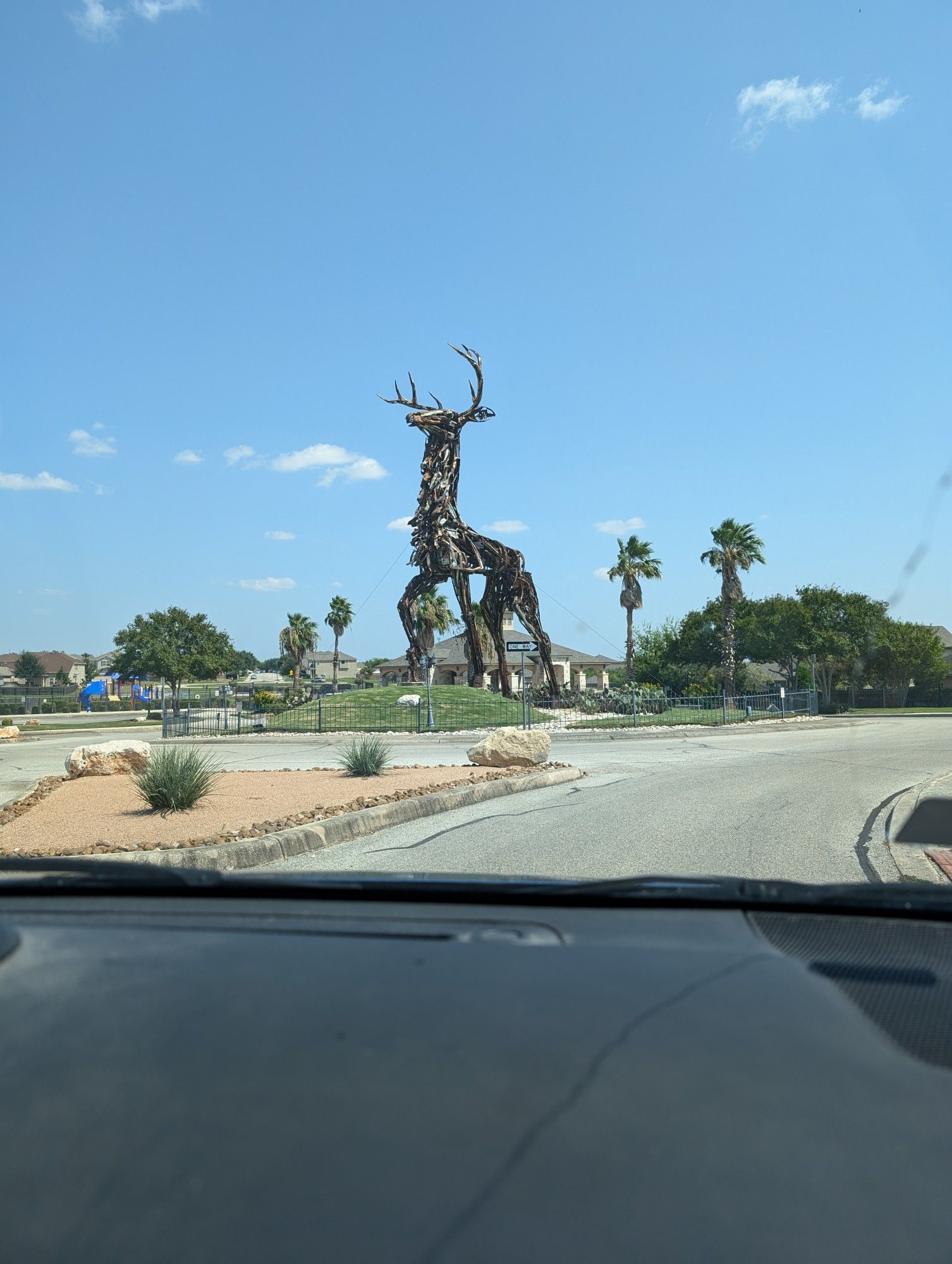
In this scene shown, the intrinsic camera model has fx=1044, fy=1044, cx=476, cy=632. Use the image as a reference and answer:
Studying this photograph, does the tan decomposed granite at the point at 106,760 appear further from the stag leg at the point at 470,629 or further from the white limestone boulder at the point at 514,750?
the stag leg at the point at 470,629

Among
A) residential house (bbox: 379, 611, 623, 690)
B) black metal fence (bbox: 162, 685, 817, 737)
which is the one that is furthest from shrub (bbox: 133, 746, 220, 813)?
residential house (bbox: 379, 611, 623, 690)

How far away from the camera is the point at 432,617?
58000 mm

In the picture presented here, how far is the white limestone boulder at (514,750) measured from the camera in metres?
16.7

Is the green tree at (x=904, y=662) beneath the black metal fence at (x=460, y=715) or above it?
above

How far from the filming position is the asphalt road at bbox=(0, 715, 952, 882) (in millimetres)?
8133

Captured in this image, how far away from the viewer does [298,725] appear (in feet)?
119

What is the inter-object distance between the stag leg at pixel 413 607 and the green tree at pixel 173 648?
31.9 m

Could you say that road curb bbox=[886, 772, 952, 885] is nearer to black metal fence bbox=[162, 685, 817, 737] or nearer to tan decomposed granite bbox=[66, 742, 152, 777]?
tan decomposed granite bbox=[66, 742, 152, 777]

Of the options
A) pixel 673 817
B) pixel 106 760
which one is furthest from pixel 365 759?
pixel 673 817

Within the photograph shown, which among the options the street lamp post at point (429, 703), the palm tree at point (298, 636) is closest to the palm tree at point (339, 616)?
the palm tree at point (298, 636)

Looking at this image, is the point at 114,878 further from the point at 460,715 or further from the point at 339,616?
the point at 339,616

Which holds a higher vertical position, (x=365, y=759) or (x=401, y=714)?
(x=401, y=714)

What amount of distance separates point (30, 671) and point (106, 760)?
402 feet

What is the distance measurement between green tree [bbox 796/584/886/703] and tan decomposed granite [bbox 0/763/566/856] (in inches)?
1933
